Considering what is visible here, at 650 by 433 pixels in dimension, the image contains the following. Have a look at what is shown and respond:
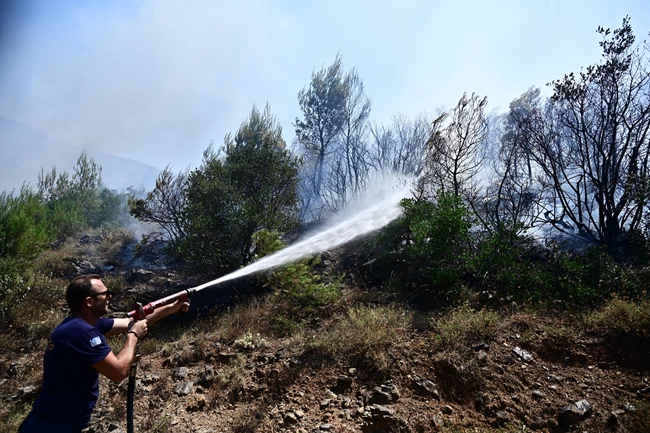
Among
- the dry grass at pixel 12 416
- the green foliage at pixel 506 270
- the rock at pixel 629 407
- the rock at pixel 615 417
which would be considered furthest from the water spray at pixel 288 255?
the rock at pixel 629 407

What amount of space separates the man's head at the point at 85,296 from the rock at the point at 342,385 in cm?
269

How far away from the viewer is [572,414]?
3105 mm

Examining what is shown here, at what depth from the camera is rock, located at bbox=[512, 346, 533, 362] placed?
4009mm

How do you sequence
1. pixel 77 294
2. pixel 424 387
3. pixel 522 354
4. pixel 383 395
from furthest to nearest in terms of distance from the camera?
pixel 522 354 < pixel 424 387 < pixel 383 395 < pixel 77 294

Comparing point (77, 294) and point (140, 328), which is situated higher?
point (77, 294)

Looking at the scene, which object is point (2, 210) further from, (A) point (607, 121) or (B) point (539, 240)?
(A) point (607, 121)

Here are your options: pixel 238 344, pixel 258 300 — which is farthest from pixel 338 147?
pixel 238 344

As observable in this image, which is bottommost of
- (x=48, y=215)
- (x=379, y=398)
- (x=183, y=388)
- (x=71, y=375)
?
(x=379, y=398)

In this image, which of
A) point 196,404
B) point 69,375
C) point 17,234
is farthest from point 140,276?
point 69,375

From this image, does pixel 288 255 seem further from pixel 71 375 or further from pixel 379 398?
pixel 71 375

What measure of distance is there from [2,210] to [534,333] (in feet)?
39.5

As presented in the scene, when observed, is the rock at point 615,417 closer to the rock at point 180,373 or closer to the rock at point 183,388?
the rock at point 183,388

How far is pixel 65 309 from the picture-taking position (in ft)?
24.3

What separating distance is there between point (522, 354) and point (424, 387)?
148 centimetres
